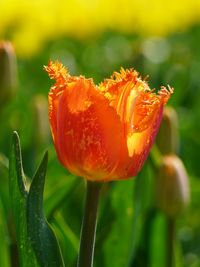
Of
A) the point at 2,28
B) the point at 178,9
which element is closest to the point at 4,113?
the point at 2,28

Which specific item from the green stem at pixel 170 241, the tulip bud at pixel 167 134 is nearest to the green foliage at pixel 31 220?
the green stem at pixel 170 241

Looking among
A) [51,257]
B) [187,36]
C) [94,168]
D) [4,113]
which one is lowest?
[187,36]

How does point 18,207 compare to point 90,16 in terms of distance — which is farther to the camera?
point 90,16

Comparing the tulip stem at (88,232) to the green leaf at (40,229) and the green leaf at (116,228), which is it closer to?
the green leaf at (40,229)

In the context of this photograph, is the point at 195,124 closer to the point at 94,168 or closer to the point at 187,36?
the point at 94,168

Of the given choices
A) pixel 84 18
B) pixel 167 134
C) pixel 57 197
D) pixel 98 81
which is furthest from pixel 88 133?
pixel 84 18

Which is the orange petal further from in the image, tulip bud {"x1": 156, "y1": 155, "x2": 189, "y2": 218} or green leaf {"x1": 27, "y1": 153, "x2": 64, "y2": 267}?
tulip bud {"x1": 156, "y1": 155, "x2": 189, "y2": 218}

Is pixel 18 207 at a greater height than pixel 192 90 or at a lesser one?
greater
